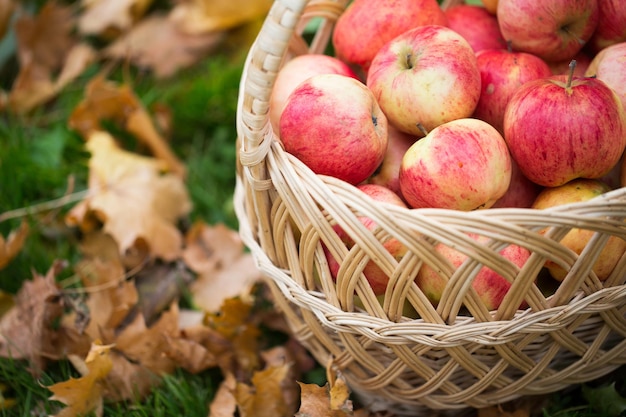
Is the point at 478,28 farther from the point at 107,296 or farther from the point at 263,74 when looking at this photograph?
the point at 107,296

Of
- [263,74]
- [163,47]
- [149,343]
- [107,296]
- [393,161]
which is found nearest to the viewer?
[263,74]

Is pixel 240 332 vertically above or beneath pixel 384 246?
beneath

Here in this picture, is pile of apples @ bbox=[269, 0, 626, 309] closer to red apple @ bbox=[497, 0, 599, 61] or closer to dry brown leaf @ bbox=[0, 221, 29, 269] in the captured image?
red apple @ bbox=[497, 0, 599, 61]

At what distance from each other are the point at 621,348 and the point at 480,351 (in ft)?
0.80

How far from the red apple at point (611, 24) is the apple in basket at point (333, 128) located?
47 cm

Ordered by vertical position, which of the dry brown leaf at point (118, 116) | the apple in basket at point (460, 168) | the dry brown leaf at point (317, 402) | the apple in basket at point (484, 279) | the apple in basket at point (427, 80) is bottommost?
the dry brown leaf at point (317, 402)

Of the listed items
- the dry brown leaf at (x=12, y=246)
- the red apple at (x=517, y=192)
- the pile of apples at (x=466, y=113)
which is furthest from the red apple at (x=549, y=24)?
the dry brown leaf at (x=12, y=246)

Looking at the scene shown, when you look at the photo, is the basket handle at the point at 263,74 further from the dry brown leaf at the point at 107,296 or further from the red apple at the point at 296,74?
the dry brown leaf at the point at 107,296

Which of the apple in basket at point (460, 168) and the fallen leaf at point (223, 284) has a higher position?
the apple in basket at point (460, 168)

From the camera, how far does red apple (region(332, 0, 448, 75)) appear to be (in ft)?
4.00

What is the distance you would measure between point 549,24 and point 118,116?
124cm

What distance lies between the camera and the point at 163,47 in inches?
89.1

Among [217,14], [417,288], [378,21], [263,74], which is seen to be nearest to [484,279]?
[417,288]

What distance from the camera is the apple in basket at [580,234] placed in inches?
37.8
